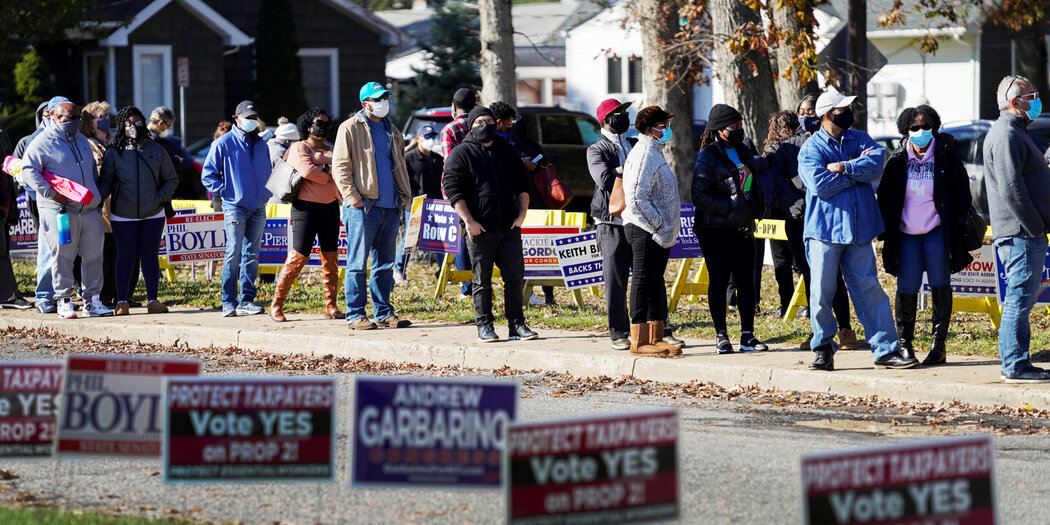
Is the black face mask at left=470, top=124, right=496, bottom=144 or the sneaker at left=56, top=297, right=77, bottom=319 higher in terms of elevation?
the black face mask at left=470, top=124, right=496, bottom=144

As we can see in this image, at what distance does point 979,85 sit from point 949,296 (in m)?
29.8

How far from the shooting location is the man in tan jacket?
37.9 feet

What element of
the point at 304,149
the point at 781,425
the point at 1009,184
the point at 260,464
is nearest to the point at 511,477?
the point at 260,464

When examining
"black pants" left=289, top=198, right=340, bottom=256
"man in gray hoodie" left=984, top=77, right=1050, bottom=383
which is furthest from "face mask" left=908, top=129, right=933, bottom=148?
"black pants" left=289, top=198, right=340, bottom=256

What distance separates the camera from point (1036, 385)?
9016 millimetres

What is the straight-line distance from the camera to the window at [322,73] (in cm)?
3706

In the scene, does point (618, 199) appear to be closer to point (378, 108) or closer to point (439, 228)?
point (378, 108)

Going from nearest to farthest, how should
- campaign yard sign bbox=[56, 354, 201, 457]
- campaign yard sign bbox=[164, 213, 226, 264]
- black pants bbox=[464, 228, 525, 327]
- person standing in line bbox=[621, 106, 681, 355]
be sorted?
campaign yard sign bbox=[56, 354, 201, 457]
person standing in line bbox=[621, 106, 681, 355]
black pants bbox=[464, 228, 525, 327]
campaign yard sign bbox=[164, 213, 226, 264]

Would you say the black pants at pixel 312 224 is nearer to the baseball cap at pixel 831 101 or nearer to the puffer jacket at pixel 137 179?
the puffer jacket at pixel 137 179

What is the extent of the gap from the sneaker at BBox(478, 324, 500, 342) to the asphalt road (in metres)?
2.40

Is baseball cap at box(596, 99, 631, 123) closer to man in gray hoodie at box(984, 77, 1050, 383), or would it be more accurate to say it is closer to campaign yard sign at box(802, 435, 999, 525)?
man in gray hoodie at box(984, 77, 1050, 383)

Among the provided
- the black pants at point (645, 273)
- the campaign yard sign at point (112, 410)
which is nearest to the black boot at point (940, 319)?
the black pants at point (645, 273)

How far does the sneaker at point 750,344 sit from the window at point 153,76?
2493 cm

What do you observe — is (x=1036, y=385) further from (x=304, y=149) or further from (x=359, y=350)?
(x=304, y=149)
